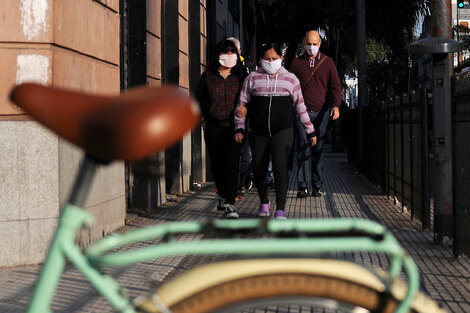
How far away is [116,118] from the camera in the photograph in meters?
1.51

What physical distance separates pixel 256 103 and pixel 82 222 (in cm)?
620

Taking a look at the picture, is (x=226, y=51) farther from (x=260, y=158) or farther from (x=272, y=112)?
(x=260, y=158)

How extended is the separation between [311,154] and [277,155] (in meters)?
2.64

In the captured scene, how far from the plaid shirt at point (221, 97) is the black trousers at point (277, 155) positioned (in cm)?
51

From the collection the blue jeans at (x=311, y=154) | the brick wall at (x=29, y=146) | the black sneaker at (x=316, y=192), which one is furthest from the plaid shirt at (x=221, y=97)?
the brick wall at (x=29, y=146)

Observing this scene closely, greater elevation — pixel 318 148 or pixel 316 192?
pixel 318 148

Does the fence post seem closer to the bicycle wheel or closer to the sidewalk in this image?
the sidewalk

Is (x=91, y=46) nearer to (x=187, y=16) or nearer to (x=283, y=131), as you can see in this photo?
(x=283, y=131)

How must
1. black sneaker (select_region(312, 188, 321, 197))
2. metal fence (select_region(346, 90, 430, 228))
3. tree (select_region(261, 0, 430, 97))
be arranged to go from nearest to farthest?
metal fence (select_region(346, 90, 430, 228)) < black sneaker (select_region(312, 188, 321, 197)) < tree (select_region(261, 0, 430, 97))

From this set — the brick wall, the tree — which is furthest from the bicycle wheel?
the tree

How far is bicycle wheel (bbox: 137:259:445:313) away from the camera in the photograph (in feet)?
5.18

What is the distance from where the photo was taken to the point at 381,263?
5422 mm

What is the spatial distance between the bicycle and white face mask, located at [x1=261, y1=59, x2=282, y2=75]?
6.08m

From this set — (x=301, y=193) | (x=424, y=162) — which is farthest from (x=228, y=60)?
(x=301, y=193)
